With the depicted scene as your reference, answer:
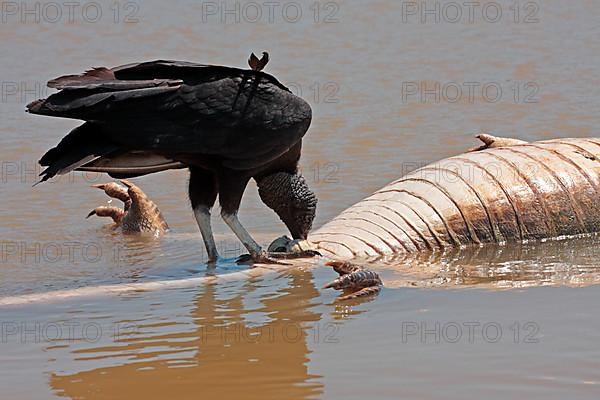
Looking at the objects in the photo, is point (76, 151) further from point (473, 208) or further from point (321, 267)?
point (473, 208)

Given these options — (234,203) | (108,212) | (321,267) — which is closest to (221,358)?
(321,267)

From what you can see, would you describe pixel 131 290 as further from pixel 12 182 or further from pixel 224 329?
pixel 12 182

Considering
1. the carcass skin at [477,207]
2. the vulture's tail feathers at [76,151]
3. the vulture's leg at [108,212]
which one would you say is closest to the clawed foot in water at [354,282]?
the carcass skin at [477,207]

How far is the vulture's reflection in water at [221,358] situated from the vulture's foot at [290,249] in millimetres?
955

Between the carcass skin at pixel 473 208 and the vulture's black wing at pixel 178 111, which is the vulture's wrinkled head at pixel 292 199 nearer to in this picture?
the carcass skin at pixel 473 208

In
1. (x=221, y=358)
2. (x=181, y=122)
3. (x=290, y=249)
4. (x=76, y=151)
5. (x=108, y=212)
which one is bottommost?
(x=221, y=358)

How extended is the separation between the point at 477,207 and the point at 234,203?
1642mm

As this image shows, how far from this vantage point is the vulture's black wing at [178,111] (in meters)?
6.68

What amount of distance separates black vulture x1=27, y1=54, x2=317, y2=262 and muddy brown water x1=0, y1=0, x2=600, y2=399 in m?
0.68

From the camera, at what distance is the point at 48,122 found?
39.6ft

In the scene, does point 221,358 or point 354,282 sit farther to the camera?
point 354,282

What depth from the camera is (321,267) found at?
23.9 feet

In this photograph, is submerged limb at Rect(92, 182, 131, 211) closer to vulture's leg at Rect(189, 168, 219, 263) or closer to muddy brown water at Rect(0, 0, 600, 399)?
muddy brown water at Rect(0, 0, 600, 399)

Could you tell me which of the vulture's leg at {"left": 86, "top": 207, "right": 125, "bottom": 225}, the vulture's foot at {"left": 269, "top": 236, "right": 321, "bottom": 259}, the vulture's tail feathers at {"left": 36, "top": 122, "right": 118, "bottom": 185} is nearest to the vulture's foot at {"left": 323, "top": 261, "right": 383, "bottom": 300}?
the vulture's foot at {"left": 269, "top": 236, "right": 321, "bottom": 259}
